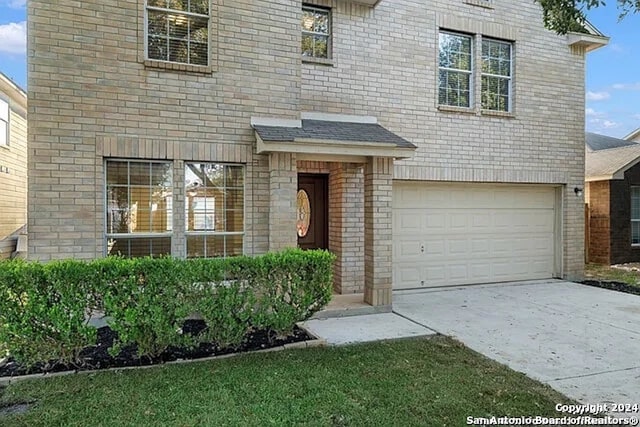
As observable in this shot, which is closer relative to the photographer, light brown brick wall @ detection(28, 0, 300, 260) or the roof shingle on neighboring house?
light brown brick wall @ detection(28, 0, 300, 260)

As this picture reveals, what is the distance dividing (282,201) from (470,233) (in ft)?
17.1

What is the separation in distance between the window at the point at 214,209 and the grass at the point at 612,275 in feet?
32.0

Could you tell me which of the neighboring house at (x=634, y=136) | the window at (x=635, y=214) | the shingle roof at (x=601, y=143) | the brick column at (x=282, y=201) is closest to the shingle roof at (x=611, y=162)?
the window at (x=635, y=214)

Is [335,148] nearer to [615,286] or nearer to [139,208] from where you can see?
[139,208]

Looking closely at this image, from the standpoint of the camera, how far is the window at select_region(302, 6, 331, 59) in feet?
27.7

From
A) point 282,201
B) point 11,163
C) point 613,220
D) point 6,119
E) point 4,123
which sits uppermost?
point 6,119

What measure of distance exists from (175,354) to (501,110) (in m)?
8.94

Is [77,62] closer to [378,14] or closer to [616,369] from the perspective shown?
[378,14]

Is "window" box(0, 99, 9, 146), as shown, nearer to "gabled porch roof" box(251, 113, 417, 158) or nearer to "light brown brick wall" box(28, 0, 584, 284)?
"light brown brick wall" box(28, 0, 584, 284)

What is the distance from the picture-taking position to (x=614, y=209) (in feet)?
47.2

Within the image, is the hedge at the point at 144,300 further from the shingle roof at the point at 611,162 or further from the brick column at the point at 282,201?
the shingle roof at the point at 611,162

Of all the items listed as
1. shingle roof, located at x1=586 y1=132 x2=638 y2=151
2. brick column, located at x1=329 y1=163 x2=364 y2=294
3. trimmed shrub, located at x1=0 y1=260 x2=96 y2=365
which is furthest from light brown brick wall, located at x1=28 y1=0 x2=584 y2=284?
shingle roof, located at x1=586 y1=132 x2=638 y2=151

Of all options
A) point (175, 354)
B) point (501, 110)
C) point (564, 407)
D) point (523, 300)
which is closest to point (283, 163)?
point (175, 354)

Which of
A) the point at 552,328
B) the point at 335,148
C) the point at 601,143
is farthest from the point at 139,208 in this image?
the point at 601,143
